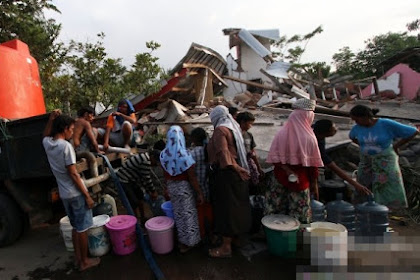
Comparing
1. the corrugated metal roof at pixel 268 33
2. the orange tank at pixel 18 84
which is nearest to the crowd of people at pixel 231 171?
the orange tank at pixel 18 84

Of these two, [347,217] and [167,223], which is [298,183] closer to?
[347,217]

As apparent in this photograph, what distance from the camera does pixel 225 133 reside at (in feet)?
9.82

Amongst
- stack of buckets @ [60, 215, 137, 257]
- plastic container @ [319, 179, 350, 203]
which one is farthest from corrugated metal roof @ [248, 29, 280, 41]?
stack of buckets @ [60, 215, 137, 257]

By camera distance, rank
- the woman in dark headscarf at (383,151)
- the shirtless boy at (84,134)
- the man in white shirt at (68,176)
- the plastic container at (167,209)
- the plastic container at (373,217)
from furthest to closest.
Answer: the shirtless boy at (84,134) < the plastic container at (167,209) < the woman in dark headscarf at (383,151) < the plastic container at (373,217) < the man in white shirt at (68,176)

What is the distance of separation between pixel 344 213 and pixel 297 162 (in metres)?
1.07

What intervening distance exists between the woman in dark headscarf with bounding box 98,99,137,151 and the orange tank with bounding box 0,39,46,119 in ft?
4.16

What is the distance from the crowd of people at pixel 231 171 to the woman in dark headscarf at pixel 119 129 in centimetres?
133

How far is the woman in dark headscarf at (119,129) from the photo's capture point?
15.9ft

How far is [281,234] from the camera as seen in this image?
3008 mm

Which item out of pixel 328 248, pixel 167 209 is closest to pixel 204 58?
pixel 167 209

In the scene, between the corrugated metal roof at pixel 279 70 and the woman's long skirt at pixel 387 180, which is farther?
the corrugated metal roof at pixel 279 70

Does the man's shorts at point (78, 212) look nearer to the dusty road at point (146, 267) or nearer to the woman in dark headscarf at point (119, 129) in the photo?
the dusty road at point (146, 267)

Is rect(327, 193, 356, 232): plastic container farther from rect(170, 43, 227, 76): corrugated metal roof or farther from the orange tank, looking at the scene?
rect(170, 43, 227, 76): corrugated metal roof

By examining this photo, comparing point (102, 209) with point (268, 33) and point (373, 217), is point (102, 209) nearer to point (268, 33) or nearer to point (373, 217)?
point (373, 217)
